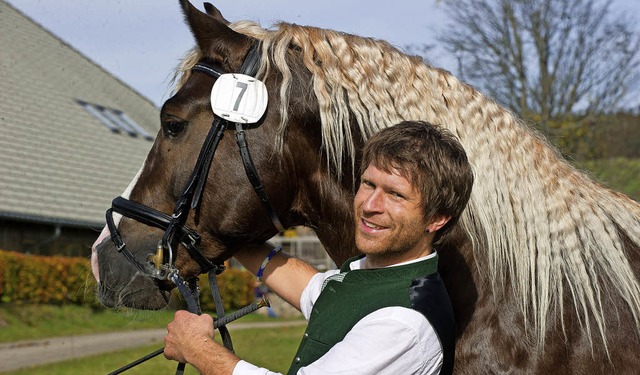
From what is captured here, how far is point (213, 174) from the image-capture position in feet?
9.62

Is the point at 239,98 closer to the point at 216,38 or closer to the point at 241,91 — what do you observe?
the point at 241,91

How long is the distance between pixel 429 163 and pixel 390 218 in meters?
0.21

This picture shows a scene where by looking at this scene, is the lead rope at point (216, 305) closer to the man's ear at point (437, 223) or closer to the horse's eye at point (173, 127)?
the horse's eye at point (173, 127)

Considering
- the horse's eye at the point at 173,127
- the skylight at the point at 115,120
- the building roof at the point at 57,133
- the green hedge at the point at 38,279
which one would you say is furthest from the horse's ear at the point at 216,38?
the skylight at the point at 115,120

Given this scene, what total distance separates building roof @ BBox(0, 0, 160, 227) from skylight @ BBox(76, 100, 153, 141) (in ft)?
0.13

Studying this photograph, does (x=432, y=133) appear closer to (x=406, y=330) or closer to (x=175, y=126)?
(x=406, y=330)

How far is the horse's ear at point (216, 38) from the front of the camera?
298cm

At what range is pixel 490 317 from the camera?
2652 mm

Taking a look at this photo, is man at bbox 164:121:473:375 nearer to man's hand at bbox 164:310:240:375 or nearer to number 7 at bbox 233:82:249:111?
man's hand at bbox 164:310:240:375

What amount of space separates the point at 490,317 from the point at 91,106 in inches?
864

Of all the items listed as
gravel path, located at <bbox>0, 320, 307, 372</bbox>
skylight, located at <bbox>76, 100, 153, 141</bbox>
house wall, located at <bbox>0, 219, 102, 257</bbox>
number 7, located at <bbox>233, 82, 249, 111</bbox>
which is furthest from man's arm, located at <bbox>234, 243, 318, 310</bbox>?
skylight, located at <bbox>76, 100, 153, 141</bbox>

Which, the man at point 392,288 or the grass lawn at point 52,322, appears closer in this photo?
the man at point 392,288

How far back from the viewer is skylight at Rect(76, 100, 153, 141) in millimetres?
22781

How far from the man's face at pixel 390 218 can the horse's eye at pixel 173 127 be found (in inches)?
33.8
